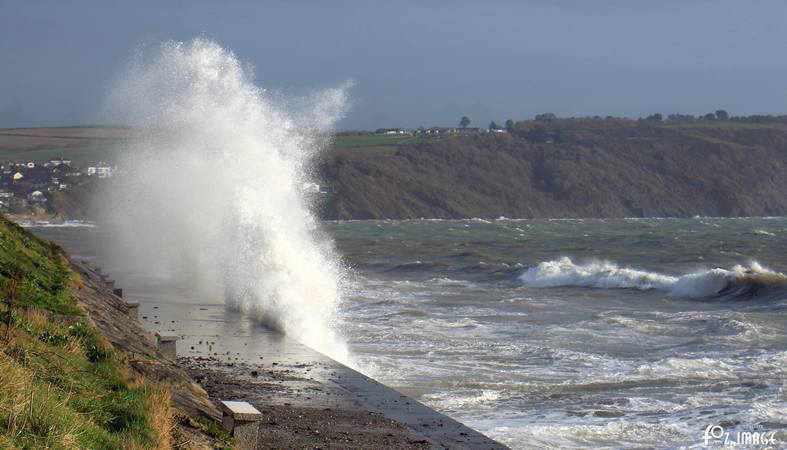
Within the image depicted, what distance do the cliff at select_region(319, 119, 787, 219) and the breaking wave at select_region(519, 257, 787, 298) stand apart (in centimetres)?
10587

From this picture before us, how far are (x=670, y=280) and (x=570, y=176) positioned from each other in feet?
427

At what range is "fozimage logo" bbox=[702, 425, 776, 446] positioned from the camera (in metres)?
12.1

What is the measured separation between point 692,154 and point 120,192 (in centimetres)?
13809

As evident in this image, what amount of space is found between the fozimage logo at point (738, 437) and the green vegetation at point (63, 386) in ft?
20.2

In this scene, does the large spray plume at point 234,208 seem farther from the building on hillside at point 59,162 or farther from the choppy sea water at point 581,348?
the building on hillside at point 59,162

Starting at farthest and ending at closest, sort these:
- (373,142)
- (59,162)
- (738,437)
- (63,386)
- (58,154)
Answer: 1. (373,142)
2. (58,154)
3. (59,162)
4. (738,437)
5. (63,386)

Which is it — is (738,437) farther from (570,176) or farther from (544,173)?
(544,173)

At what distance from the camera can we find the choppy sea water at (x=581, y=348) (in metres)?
13.2

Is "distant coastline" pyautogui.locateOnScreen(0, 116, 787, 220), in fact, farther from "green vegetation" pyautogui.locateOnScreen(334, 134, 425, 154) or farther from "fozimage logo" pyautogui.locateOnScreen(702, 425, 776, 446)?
"fozimage logo" pyautogui.locateOnScreen(702, 425, 776, 446)

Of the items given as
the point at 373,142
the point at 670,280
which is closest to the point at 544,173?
the point at 373,142

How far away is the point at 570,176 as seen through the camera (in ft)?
546

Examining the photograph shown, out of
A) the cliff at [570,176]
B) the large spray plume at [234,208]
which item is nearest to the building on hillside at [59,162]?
the cliff at [570,176]

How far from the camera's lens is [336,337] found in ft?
66.3

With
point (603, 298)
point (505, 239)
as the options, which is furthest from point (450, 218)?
point (603, 298)
